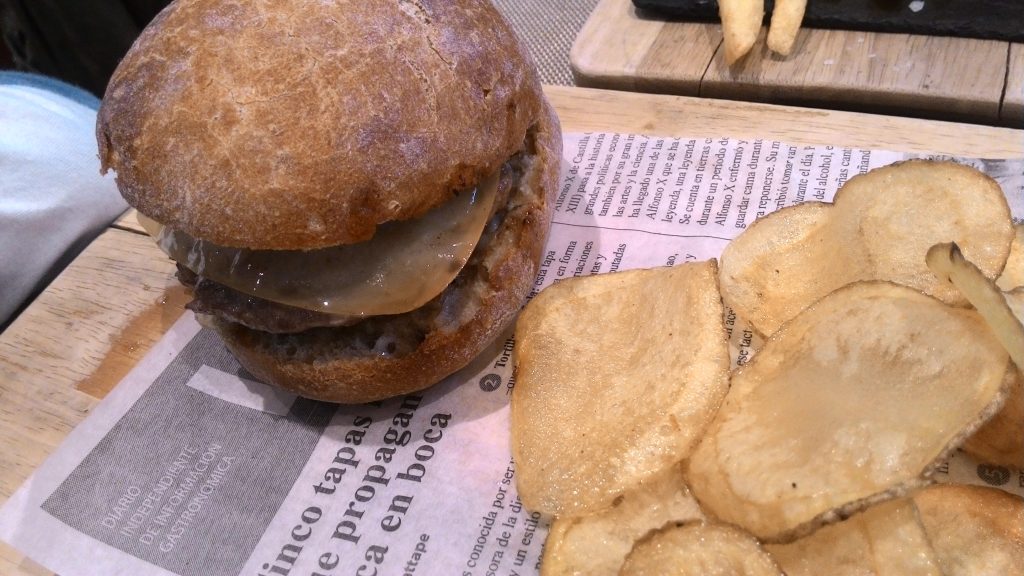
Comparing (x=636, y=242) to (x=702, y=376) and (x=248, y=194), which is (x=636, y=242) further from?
(x=248, y=194)

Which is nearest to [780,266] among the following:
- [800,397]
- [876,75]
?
[800,397]

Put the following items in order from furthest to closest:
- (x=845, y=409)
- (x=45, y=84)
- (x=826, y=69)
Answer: (x=45, y=84) < (x=826, y=69) < (x=845, y=409)

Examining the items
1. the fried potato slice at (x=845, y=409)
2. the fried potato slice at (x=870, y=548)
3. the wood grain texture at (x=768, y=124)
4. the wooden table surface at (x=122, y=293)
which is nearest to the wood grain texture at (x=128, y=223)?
the wooden table surface at (x=122, y=293)

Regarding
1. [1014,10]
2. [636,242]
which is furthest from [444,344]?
[1014,10]

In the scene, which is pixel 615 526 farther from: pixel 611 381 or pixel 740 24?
pixel 740 24

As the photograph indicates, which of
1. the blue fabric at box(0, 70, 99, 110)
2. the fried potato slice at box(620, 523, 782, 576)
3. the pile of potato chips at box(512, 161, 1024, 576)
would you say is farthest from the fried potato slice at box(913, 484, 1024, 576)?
the blue fabric at box(0, 70, 99, 110)

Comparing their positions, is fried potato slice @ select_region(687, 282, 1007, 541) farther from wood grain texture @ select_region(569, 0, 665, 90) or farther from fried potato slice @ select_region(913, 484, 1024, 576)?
wood grain texture @ select_region(569, 0, 665, 90)

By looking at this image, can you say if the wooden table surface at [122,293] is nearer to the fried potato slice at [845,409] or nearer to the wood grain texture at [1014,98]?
the wood grain texture at [1014,98]
